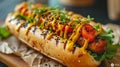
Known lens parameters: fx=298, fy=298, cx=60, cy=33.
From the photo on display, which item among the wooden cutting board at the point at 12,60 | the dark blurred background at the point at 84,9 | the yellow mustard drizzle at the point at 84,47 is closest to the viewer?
the yellow mustard drizzle at the point at 84,47

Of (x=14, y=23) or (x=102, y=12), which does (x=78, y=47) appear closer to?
(x=14, y=23)

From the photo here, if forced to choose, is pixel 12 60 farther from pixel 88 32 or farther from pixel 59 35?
pixel 88 32

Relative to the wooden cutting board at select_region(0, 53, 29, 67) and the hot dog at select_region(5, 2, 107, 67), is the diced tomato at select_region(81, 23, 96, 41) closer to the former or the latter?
the hot dog at select_region(5, 2, 107, 67)

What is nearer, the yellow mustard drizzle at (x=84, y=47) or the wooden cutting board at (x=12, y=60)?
the yellow mustard drizzle at (x=84, y=47)

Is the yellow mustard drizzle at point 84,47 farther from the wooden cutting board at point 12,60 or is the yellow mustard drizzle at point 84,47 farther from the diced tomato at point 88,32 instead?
the wooden cutting board at point 12,60

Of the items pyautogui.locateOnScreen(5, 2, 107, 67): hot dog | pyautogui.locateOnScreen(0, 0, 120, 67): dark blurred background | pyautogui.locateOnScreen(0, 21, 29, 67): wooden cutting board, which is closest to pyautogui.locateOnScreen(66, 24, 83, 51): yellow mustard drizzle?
pyautogui.locateOnScreen(5, 2, 107, 67): hot dog

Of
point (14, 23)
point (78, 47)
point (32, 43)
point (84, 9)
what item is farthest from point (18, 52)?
point (84, 9)

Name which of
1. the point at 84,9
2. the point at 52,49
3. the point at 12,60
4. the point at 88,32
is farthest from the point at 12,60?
the point at 84,9

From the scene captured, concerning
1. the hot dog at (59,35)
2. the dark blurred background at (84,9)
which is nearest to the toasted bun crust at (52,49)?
the hot dog at (59,35)
